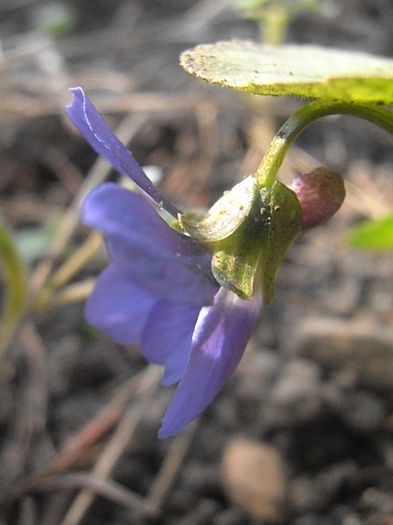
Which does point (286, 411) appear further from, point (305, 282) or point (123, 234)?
point (123, 234)

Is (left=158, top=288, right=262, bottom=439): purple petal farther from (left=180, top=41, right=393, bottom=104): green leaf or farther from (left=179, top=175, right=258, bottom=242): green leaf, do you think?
(left=180, top=41, right=393, bottom=104): green leaf

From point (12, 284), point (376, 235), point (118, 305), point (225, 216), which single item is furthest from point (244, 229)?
point (12, 284)

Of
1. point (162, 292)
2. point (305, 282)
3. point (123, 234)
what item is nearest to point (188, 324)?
point (162, 292)

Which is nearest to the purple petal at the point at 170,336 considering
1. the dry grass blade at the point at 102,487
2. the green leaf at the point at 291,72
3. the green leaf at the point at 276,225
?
the green leaf at the point at 276,225

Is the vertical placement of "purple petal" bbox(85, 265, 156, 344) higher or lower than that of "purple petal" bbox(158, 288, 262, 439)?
lower

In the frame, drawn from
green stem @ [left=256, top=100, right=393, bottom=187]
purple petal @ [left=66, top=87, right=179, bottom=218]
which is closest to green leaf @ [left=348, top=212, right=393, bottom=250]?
green stem @ [left=256, top=100, right=393, bottom=187]

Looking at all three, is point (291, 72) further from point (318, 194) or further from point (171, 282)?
point (171, 282)

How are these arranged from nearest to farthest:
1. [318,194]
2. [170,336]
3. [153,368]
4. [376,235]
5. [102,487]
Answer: [318,194], [170,336], [376,235], [102,487], [153,368]
